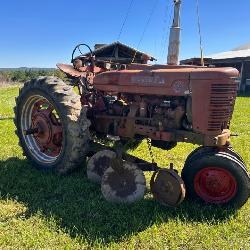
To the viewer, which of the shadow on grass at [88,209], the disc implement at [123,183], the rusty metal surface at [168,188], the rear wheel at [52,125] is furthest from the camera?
the rear wheel at [52,125]

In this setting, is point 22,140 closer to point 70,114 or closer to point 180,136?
point 70,114

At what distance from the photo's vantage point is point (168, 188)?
409 cm

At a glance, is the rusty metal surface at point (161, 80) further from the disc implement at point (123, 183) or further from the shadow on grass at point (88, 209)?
the shadow on grass at point (88, 209)

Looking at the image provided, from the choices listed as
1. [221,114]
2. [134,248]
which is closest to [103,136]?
[221,114]

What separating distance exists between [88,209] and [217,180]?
56.2 inches

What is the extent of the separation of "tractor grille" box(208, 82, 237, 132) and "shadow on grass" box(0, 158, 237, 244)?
917 millimetres

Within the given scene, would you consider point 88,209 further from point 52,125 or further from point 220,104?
point 220,104

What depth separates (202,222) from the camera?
384 centimetres

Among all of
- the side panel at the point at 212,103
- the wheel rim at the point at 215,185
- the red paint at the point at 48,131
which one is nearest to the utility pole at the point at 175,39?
the side panel at the point at 212,103

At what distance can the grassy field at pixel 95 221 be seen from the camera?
346 centimetres

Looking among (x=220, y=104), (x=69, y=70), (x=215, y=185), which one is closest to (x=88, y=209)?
(x=215, y=185)

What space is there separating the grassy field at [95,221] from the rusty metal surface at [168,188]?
10 cm

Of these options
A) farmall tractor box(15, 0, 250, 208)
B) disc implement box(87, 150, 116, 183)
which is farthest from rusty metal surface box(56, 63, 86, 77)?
disc implement box(87, 150, 116, 183)

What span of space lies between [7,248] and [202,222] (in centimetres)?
189
